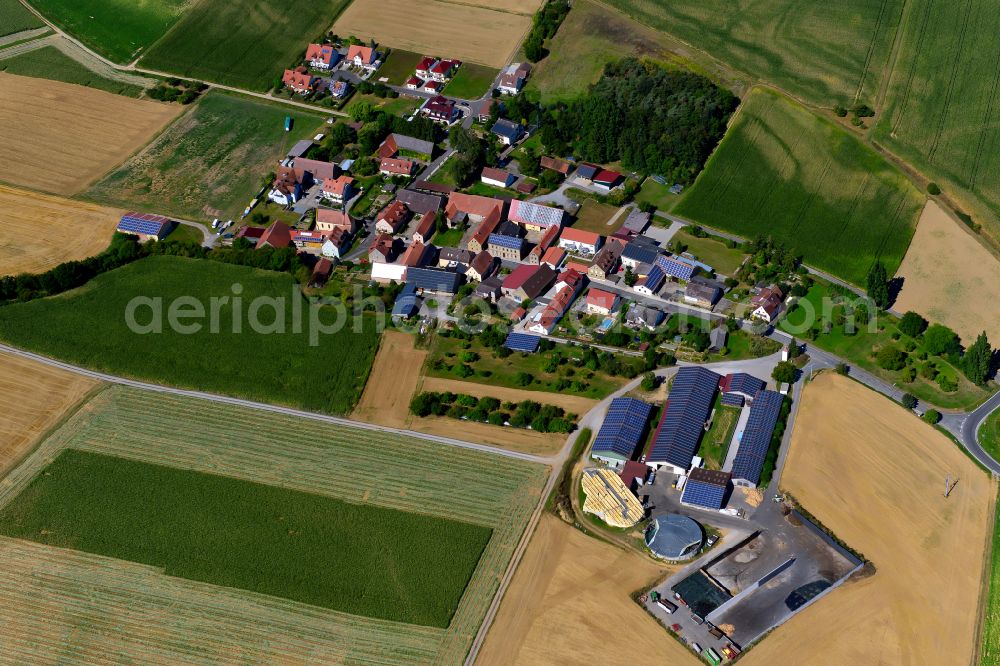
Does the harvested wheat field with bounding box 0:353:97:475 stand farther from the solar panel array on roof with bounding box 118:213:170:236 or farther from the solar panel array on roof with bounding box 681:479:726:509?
the solar panel array on roof with bounding box 681:479:726:509

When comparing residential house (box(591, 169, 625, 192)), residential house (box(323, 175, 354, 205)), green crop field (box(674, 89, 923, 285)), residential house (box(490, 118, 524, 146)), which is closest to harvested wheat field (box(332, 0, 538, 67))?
residential house (box(490, 118, 524, 146))

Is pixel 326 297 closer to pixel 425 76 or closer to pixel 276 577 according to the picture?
pixel 276 577

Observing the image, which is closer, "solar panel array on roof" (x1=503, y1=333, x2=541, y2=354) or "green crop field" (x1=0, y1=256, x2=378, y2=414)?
"green crop field" (x1=0, y1=256, x2=378, y2=414)

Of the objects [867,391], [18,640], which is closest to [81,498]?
[18,640]

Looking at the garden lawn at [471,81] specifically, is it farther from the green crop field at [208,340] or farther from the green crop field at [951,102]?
the green crop field at [951,102]

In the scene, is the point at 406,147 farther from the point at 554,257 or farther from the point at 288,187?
the point at 554,257

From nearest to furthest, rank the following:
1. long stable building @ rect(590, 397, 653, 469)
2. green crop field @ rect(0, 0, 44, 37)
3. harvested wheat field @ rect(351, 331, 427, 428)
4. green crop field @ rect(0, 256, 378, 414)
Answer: long stable building @ rect(590, 397, 653, 469), harvested wheat field @ rect(351, 331, 427, 428), green crop field @ rect(0, 256, 378, 414), green crop field @ rect(0, 0, 44, 37)
